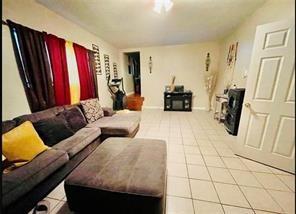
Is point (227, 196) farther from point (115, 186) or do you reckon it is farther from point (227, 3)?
point (227, 3)

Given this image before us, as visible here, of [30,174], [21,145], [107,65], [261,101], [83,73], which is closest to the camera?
[30,174]

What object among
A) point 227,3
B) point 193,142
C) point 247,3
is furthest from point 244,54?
point 193,142

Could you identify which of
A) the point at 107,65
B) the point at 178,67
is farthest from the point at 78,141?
the point at 178,67

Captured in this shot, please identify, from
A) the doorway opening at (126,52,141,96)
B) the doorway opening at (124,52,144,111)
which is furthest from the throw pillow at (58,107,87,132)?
the doorway opening at (126,52,141,96)

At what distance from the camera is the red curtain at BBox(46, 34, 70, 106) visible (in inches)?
98.3

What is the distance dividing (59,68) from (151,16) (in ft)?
6.62

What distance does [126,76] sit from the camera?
6.37m

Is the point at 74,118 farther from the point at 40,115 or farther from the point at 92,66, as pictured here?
the point at 92,66

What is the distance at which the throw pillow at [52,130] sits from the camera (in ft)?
6.15

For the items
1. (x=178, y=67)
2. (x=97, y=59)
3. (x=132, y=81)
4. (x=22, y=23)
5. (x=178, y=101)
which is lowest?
(x=178, y=101)

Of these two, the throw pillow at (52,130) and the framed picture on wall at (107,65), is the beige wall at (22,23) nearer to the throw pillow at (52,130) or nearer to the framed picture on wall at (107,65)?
the throw pillow at (52,130)

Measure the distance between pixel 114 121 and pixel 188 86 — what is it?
3599 mm

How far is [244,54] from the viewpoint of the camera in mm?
3115

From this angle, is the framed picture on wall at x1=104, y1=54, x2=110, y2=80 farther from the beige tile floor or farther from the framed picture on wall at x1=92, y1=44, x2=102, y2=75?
the beige tile floor
